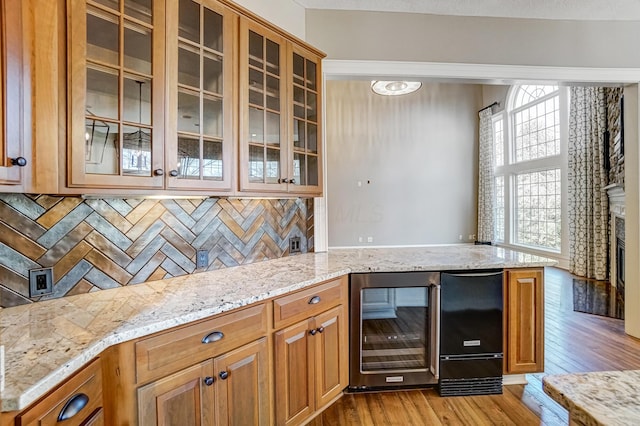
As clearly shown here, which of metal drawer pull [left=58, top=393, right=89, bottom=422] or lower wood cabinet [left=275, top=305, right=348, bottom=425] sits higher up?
metal drawer pull [left=58, top=393, right=89, bottom=422]

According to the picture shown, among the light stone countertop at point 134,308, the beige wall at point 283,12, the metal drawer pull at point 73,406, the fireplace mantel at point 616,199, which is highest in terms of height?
the beige wall at point 283,12

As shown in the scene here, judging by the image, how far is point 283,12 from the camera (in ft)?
8.29

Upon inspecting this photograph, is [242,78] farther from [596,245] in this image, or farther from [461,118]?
[461,118]

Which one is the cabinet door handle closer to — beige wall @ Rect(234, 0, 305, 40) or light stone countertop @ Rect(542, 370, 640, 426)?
light stone countertop @ Rect(542, 370, 640, 426)

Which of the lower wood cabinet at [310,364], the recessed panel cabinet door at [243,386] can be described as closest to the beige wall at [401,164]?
the lower wood cabinet at [310,364]

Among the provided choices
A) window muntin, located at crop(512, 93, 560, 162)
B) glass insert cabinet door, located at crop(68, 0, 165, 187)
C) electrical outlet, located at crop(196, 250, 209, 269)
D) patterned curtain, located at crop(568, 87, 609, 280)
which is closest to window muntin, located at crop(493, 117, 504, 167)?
window muntin, located at crop(512, 93, 560, 162)

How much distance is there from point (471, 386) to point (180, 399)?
1.97m

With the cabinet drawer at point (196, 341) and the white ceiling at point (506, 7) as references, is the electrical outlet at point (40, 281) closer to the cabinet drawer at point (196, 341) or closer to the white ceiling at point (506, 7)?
the cabinet drawer at point (196, 341)

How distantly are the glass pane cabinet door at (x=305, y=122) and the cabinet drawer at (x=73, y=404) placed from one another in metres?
1.49

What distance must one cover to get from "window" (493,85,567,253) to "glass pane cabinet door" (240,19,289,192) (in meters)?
6.88

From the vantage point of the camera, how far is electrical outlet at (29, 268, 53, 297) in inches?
56.6

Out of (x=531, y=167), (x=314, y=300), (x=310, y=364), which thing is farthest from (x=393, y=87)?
(x=310, y=364)

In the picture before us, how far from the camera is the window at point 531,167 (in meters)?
6.93

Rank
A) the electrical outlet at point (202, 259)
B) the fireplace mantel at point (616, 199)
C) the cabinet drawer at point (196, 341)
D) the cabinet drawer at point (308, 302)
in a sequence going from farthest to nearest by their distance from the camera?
the fireplace mantel at point (616, 199)
the electrical outlet at point (202, 259)
the cabinet drawer at point (308, 302)
the cabinet drawer at point (196, 341)
